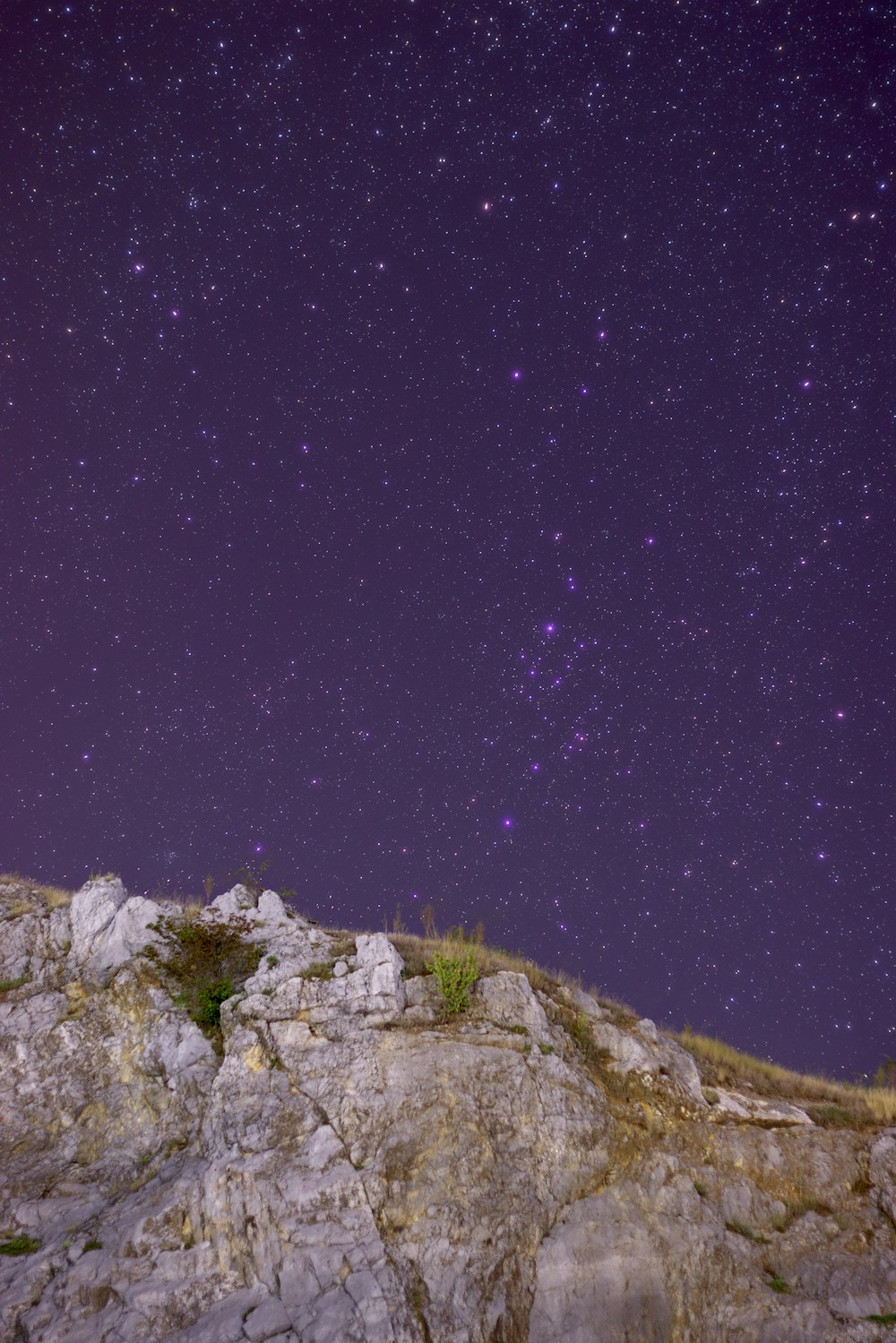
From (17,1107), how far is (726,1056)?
15.0 meters

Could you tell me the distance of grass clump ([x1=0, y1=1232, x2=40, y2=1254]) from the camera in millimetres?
10336

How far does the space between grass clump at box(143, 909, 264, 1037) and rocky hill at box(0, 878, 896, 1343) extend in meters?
0.10

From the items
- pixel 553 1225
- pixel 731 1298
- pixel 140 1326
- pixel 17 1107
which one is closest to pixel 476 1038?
pixel 553 1225

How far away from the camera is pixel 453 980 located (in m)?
13.8

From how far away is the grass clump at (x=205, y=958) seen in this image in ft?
45.5

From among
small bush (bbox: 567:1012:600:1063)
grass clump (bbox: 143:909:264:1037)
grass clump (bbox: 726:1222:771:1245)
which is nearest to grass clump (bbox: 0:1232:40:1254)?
grass clump (bbox: 143:909:264:1037)

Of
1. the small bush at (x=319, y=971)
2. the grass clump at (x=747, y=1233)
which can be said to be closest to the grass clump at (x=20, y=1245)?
the small bush at (x=319, y=971)

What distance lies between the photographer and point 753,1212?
11.1m

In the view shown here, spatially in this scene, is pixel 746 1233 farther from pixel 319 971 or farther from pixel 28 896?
pixel 28 896

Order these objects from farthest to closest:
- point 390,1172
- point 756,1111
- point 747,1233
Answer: point 756,1111 < point 390,1172 < point 747,1233

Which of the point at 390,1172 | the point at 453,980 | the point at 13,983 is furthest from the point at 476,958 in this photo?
the point at 13,983

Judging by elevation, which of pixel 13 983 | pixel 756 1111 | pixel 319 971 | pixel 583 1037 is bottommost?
pixel 756 1111

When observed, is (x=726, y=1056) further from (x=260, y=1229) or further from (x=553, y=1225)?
(x=260, y=1229)

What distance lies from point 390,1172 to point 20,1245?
5.93 metres
